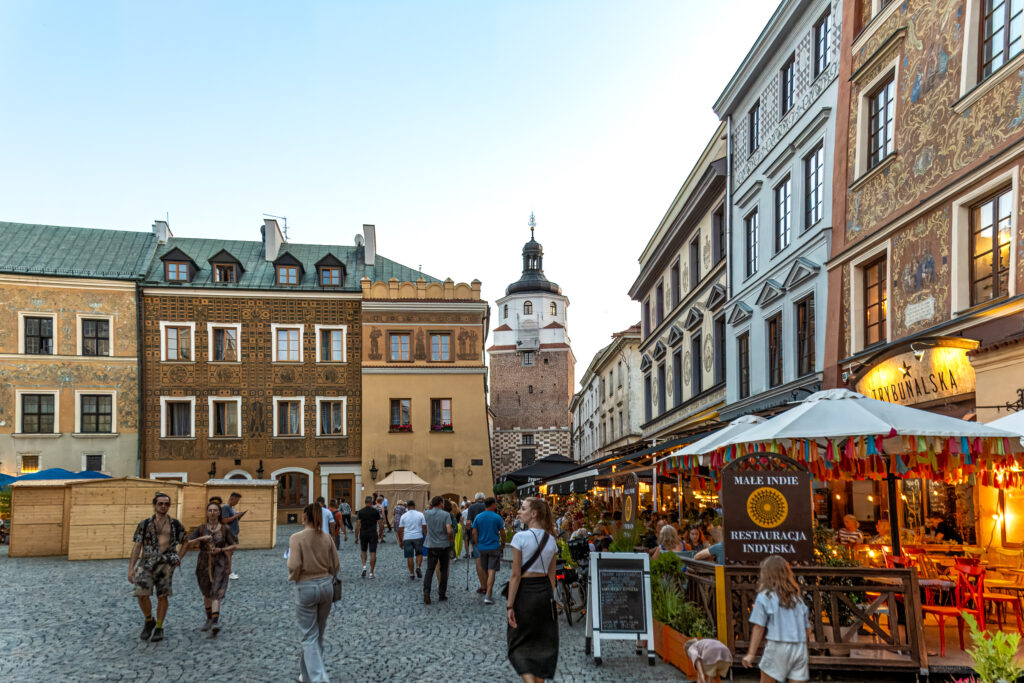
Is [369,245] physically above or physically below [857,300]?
above

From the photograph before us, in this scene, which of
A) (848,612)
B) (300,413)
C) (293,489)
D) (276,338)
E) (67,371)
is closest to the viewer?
(848,612)

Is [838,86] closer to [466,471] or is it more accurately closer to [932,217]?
[932,217]

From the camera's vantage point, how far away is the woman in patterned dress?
35.4 ft

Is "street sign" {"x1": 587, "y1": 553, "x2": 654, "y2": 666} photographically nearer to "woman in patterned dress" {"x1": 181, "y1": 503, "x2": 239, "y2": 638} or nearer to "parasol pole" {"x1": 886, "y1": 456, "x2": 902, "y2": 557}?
"parasol pole" {"x1": 886, "y1": 456, "x2": 902, "y2": 557}

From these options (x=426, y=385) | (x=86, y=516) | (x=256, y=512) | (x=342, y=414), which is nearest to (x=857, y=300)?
(x=256, y=512)

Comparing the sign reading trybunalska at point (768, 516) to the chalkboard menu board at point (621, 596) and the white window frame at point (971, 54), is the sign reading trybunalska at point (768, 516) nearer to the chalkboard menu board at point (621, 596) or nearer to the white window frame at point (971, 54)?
the chalkboard menu board at point (621, 596)

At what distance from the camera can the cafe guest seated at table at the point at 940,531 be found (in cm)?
1155

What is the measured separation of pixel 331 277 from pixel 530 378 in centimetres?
3910

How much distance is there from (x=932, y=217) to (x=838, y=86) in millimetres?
4596

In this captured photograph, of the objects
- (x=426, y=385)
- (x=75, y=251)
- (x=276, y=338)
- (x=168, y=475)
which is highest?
(x=75, y=251)

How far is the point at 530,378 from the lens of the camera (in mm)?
76562

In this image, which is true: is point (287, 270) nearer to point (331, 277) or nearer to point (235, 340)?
point (331, 277)

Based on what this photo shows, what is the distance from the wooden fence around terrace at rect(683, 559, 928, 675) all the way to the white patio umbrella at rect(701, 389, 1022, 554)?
1.52 m

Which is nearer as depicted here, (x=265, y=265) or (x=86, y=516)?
(x=86, y=516)
